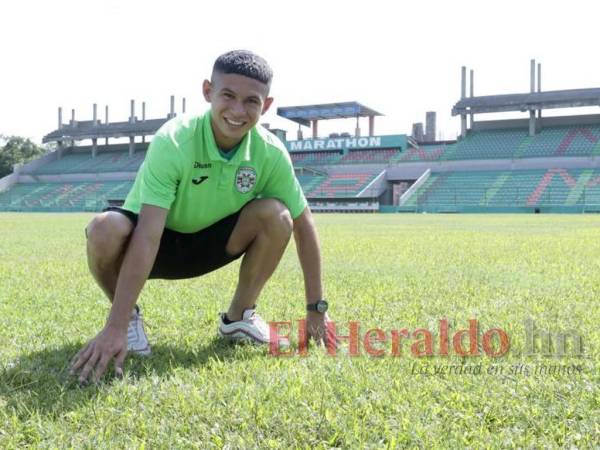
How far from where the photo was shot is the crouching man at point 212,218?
252 centimetres

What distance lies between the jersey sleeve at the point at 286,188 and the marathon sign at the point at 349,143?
44993 mm

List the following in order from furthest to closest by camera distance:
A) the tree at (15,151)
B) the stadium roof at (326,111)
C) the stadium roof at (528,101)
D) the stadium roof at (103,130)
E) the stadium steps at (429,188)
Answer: the tree at (15,151) < the stadium roof at (103,130) < the stadium roof at (326,111) < the stadium roof at (528,101) < the stadium steps at (429,188)

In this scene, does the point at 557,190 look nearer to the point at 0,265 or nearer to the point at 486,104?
the point at 486,104

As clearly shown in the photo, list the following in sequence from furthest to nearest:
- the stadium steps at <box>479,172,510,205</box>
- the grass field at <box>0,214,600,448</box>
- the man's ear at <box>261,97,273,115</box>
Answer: the stadium steps at <box>479,172,510,205</box>, the man's ear at <box>261,97,273,115</box>, the grass field at <box>0,214,600,448</box>

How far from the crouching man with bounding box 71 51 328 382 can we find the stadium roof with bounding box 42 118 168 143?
52.5 m

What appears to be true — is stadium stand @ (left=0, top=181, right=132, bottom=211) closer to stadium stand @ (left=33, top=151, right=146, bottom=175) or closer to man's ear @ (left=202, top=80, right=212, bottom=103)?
stadium stand @ (left=33, top=151, right=146, bottom=175)

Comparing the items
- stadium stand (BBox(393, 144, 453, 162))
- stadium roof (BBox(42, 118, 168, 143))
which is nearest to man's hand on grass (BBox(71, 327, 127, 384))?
stadium stand (BBox(393, 144, 453, 162))

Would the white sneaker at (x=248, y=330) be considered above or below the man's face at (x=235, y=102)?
below

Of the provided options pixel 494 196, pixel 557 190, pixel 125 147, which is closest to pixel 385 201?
pixel 494 196

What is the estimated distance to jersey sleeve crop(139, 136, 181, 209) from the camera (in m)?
2.60

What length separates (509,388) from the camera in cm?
224

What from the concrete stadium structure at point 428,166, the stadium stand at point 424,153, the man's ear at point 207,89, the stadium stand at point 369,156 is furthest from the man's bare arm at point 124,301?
the stadium stand at point 369,156

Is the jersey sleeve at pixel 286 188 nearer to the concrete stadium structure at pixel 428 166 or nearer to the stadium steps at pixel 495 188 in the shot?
the concrete stadium structure at pixel 428 166

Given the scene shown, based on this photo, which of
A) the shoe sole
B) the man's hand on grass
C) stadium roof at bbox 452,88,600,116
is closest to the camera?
the man's hand on grass
